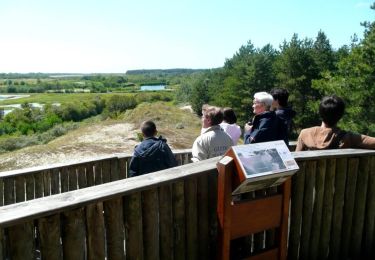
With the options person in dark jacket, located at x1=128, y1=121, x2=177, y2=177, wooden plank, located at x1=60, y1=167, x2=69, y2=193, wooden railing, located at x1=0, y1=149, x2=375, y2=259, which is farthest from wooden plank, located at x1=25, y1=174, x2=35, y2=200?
wooden railing, located at x1=0, y1=149, x2=375, y2=259

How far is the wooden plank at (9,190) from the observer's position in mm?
4414

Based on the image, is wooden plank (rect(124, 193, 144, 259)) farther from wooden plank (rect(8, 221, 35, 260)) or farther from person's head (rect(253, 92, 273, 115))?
person's head (rect(253, 92, 273, 115))

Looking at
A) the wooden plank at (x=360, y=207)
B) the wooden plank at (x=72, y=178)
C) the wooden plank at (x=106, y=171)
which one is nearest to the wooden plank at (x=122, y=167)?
the wooden plank at (x=106, y=171)

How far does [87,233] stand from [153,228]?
0.49 meters

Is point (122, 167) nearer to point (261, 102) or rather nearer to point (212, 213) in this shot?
point (261, 102)

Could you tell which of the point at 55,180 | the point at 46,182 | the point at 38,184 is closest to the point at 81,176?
the point at 55,180

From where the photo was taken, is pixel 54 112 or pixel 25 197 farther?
pixel 54 112

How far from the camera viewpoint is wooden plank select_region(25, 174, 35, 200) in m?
4.54

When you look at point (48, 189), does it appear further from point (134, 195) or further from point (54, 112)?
Answer: point (54, 112)

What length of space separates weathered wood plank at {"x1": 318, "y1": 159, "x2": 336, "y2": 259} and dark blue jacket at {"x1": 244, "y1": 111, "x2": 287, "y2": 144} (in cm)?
71

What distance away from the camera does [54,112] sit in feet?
294

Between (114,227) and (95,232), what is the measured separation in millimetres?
136

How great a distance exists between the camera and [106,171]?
5234 millimetres

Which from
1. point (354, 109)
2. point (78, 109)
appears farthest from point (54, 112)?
point (354, 109)
